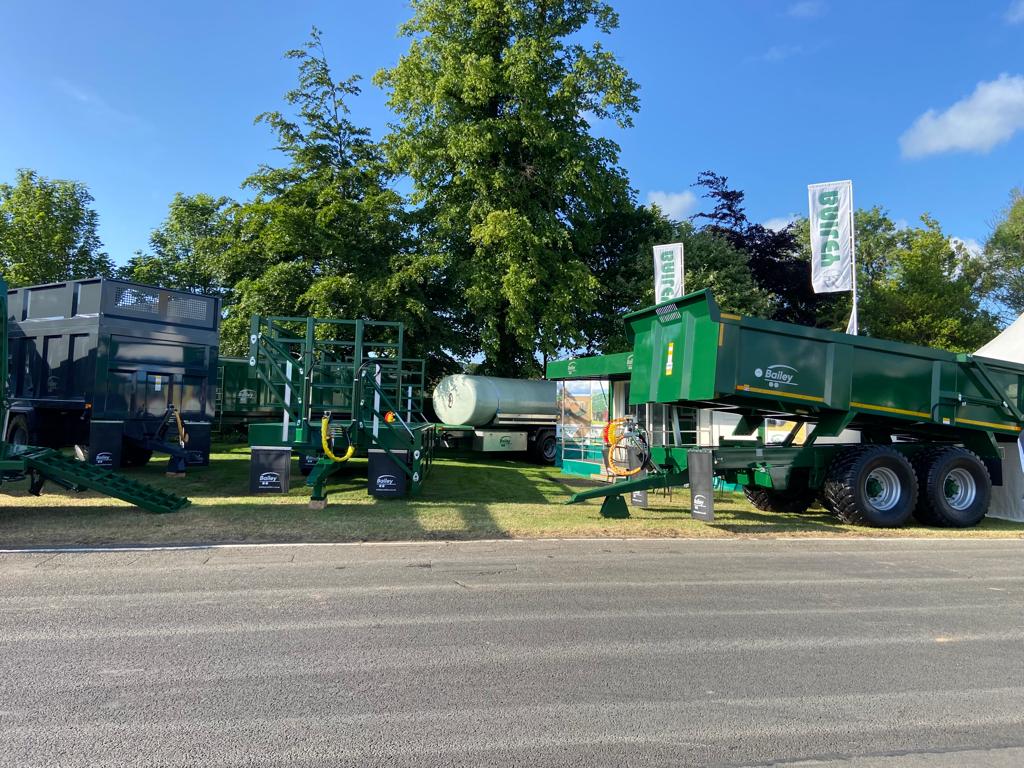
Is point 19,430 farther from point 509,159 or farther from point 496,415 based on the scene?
point 509,159

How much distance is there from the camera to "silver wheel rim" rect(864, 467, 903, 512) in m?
11.0

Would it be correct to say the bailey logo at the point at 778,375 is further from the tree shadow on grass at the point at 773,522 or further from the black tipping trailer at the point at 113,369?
the black tipping trailer at the point at 113,369

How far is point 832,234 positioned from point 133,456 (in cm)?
1730

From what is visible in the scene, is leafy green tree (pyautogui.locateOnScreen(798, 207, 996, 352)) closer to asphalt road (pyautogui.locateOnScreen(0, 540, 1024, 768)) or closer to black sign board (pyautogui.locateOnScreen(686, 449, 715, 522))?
black sign board (pyautogui.locateOnScreen(686, 449, 715, 522))

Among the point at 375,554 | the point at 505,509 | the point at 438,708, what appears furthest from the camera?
the point at 505,509

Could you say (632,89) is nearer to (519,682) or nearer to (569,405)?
(569,405)

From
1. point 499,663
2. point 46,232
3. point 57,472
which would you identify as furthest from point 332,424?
point 46,232

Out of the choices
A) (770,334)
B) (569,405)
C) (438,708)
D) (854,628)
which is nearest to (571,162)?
(569,405)

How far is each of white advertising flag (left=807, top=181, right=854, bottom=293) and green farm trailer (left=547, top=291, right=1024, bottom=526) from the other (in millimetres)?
5436

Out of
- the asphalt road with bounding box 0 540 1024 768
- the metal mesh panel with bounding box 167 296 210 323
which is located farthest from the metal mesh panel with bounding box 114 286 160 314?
the asphalt road with bounding box 0 540 1024 768

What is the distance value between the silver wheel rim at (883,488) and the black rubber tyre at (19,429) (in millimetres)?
15917

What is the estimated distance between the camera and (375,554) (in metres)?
8.07

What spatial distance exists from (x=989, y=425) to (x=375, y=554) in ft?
35.5

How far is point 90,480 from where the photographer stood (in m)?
9.95
